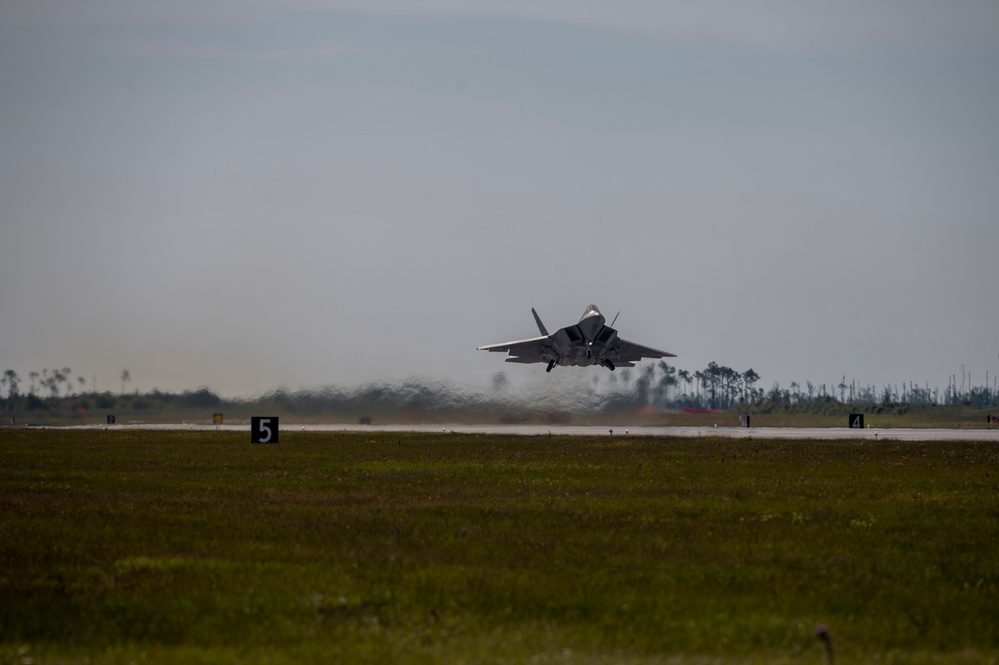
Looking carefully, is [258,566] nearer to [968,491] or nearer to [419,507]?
[419,507]

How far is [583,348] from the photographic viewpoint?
→ 5959 cm

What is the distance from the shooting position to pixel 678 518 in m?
18.5

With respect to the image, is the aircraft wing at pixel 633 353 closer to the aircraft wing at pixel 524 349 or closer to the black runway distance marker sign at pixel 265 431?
the aircraft wing at pixel 524 349

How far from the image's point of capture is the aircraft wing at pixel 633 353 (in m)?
64.0

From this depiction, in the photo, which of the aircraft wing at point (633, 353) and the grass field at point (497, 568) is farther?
the aircraft wing at point (633, 353)

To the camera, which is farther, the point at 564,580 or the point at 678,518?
the point at 678,518

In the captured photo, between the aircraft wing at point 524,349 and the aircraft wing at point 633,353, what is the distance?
4964 millimetres

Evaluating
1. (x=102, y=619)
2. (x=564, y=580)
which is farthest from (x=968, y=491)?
(x=102, y=619)

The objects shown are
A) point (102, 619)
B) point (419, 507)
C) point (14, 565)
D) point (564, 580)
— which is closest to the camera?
point (102, 619)

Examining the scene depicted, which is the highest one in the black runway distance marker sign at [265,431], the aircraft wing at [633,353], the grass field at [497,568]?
the aircraft wing at [633,353]

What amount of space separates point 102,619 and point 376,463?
2080 centimetres

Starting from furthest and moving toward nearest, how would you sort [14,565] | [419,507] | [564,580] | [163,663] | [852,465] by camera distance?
[852,465], [419,507], [14,565], [564,580], [163,663]

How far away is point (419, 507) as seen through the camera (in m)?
20.2

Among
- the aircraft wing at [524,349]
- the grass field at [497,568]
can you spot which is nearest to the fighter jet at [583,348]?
the aircraft wing at [524,349]
